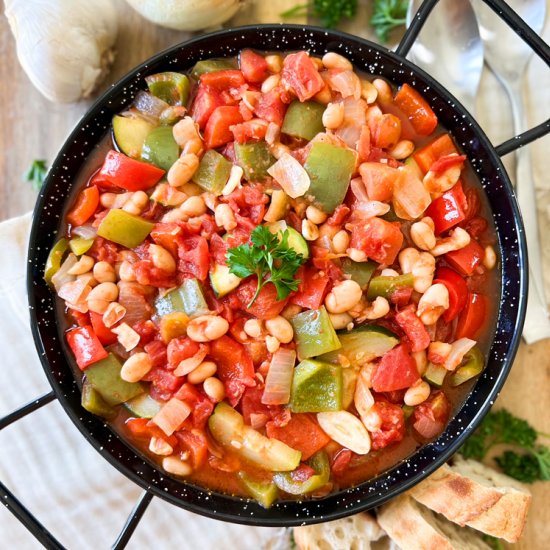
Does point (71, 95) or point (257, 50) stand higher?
point (71, 95)

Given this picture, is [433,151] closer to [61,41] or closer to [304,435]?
[304,435]

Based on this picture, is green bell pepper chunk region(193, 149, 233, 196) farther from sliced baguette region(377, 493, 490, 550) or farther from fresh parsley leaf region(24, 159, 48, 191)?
sliced baguette region(377, 493, 490, 550)

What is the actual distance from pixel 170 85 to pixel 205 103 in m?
0.22

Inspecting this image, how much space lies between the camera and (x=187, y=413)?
8.91 ft

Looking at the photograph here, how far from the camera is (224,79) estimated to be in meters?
2.89

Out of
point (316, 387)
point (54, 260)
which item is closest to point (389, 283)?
point (316, 387)

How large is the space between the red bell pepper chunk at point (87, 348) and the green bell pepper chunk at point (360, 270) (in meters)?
1.07

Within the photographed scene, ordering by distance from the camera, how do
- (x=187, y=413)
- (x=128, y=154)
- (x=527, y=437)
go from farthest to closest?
1. (x=527, y=437)
2. (x=128, y=154)
3. (x=187, y=413)

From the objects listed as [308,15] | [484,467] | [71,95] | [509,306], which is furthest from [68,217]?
[484,467]

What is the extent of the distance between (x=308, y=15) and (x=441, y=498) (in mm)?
2516

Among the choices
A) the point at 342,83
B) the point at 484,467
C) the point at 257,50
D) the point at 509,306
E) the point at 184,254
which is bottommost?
the point at 484,467

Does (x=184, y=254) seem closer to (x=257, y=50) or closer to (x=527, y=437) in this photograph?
(x=257, y=50)

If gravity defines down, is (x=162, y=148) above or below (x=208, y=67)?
below

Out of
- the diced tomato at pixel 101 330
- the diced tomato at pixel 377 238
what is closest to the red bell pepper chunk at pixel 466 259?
the diced tomato at pixel 377 238
